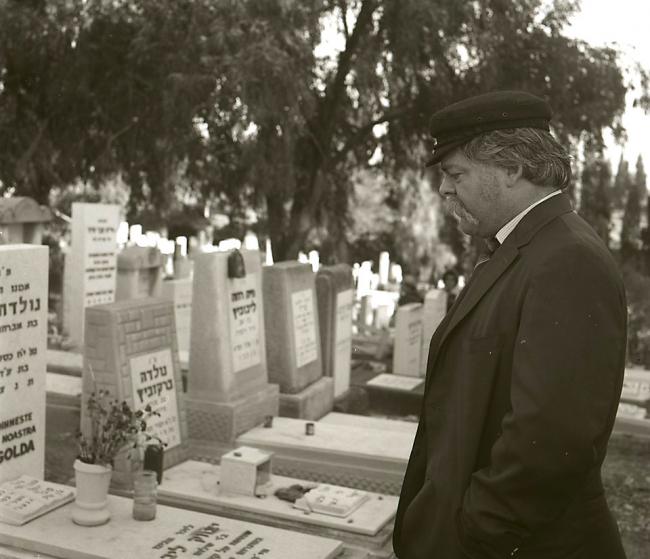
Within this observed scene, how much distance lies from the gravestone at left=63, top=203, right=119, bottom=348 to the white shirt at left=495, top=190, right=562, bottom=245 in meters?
8.36

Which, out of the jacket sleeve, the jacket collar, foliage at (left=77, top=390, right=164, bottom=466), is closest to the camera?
the jacket sleeve

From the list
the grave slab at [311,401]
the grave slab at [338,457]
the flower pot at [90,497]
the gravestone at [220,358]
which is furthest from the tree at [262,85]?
the flower pot at [90,497]

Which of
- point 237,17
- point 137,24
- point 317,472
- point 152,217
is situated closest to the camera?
point 317,472

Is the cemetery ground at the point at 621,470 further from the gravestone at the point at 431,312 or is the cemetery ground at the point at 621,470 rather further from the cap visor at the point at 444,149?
the cap visor at the point at 444,149

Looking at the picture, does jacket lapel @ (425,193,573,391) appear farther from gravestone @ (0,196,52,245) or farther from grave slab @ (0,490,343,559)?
gravestone @ (0,196,52,245)

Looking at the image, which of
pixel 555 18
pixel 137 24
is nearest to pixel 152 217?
pixel 137 24

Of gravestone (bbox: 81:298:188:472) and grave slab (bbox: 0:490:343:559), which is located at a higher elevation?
gravestone (bbox: 81:298:188:472)

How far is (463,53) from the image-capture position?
44.0 feet

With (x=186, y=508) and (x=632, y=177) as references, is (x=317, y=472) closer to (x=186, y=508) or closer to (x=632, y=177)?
(x=186, y=508)

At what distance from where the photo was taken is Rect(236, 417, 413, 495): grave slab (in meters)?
5.96

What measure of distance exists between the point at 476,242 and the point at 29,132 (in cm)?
745

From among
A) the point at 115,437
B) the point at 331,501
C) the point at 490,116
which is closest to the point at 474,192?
the point at 490,116

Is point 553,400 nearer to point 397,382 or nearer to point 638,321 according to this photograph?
point 397,382

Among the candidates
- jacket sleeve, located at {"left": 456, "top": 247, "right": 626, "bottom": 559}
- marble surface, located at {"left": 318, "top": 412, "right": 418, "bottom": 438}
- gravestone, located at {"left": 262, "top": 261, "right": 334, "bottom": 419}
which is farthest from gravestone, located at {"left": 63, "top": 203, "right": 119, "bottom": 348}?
jacket sleeve, located at {"left": 456, "top": 247, "right": 626, "bottom": 559}
